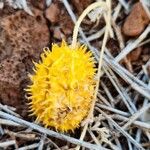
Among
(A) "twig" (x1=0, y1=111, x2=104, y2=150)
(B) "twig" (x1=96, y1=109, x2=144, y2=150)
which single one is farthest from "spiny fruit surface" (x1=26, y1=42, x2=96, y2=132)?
(B) "twig" (x1=96, y1=109, x2=144, y2=150)

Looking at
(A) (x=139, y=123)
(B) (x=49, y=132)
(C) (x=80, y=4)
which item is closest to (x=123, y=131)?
(A) (x=139, y=123)

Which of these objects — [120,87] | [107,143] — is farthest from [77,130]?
[120,87]

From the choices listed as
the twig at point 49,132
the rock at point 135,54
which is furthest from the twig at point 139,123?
the rock at point 135,54

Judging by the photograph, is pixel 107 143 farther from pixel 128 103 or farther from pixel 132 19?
pixel 132 19

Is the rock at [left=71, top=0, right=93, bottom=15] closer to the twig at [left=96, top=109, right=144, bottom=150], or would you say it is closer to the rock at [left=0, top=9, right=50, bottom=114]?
the rock at [left=0, top=9, right=50, bottom=114]

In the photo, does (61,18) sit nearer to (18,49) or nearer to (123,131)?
(18,49)

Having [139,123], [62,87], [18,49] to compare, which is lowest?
[139,123]
